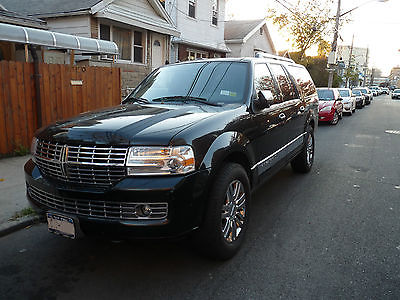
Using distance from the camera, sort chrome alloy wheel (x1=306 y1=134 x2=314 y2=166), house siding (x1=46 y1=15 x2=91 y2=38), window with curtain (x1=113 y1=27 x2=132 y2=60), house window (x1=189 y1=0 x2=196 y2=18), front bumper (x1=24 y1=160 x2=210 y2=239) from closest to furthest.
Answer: front bumper (x1=24 y1=160 x2=210 y2=239)
chrome alloy wheel (x1=306 y1=134 x2=314 y2=166)
house siding (x1=46 y1=15 x2=91 y2=38)
window with curtain (x1=113 y1=27 x2=132 y2=60)
house window (x1=189 y1=0 x2=196 y2=18)

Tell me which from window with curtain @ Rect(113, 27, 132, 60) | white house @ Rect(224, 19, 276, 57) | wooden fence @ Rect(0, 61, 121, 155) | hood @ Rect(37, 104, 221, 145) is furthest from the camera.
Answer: white house @ Rect(224, 19, 276, 57)

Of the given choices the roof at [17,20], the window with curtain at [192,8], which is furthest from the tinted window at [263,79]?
the window with curtain at [192,8]

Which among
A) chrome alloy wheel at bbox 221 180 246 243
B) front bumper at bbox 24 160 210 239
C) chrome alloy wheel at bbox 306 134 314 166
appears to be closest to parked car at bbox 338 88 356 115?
chrome alloy wheel at bbox 306 134 314 166

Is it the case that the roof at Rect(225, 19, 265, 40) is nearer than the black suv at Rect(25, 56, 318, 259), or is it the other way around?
the black suv at Rect(25, 56, 318, 259)

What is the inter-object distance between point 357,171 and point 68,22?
1167 cm

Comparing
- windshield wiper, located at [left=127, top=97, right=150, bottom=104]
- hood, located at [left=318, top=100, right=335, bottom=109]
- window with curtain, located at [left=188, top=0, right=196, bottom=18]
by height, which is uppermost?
window with curtain, located at [left=188, top=0, right=196, bottom=18]

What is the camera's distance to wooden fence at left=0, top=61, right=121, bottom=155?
6887mm

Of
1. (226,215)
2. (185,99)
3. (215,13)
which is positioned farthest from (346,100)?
(226,215)

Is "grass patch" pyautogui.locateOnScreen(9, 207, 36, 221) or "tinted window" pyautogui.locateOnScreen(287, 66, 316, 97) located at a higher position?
"tinted window" pyautogui.locateOnScreen(287, 66, 316, 97)

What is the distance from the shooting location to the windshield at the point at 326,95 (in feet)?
49.8

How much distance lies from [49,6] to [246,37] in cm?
1449

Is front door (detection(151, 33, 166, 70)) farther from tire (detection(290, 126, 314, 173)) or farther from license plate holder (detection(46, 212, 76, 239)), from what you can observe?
license plate holder (detection(46, 212, 76, 239))

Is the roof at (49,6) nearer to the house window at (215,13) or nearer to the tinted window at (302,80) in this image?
the tinted window at (302,80)

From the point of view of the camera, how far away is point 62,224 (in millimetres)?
2814
